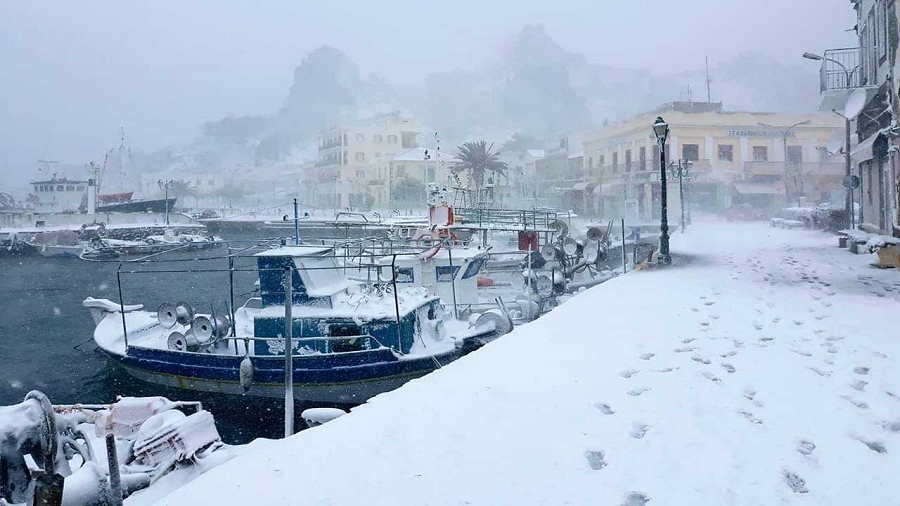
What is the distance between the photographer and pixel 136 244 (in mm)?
61312

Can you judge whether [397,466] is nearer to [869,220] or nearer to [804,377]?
[804,377]

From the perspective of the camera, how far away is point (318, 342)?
13.9 m

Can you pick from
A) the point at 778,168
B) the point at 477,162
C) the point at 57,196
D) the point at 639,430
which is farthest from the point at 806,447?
the point at 57,196

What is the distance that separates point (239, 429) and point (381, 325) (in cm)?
400

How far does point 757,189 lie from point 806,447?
52.2 metres

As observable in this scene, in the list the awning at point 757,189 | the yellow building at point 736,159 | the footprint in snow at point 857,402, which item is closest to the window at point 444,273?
the footprint in snow at point 857,402

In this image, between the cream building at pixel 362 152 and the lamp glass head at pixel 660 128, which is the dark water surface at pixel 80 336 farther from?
the cream building at pixel 362 152

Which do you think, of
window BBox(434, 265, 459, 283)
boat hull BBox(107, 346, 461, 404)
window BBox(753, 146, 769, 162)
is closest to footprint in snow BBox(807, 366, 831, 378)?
boat hull BBox(107, 346, 461, 404)

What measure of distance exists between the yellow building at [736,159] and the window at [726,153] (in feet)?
0.08

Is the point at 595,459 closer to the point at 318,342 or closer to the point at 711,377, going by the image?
the point at 711,377

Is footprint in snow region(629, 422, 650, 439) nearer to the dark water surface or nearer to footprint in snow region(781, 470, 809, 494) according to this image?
footprint in snow region(781, 470, 809, 494)

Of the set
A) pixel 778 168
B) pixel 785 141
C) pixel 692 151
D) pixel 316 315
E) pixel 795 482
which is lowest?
pixel 316 315

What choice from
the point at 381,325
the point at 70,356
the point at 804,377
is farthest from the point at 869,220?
the point at 70,356

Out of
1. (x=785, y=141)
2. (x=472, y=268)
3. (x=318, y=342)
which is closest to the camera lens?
(x=318, y=342)
